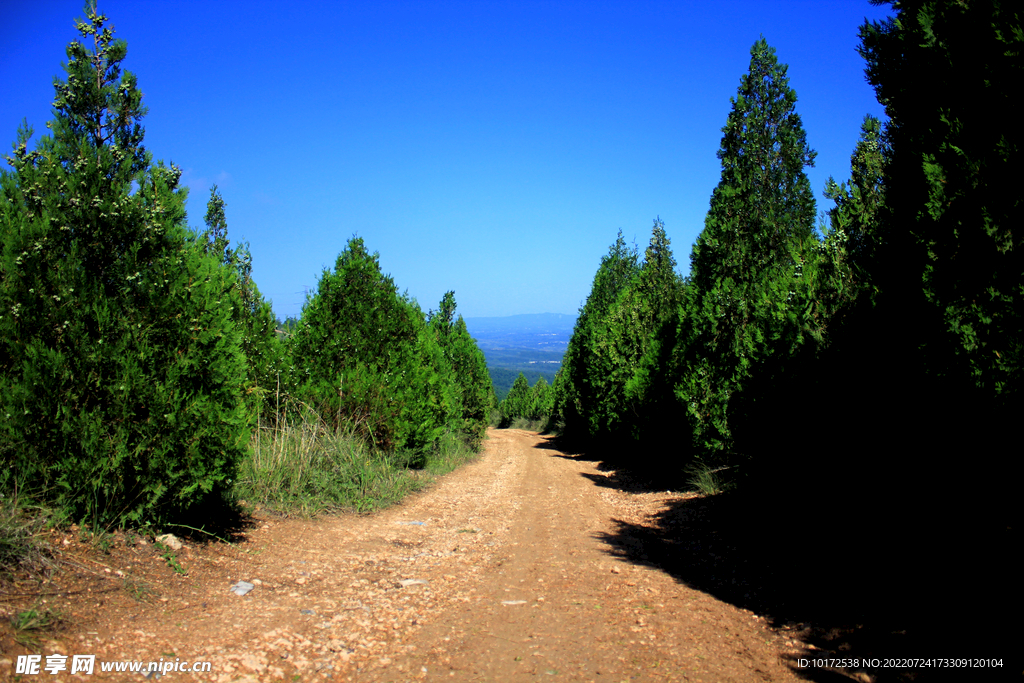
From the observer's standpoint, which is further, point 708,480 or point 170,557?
point 708,480

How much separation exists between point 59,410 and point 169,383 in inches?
27.0

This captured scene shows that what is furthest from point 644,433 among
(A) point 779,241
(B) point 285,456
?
(B) point 285,456

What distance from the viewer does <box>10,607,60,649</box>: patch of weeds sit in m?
2.89

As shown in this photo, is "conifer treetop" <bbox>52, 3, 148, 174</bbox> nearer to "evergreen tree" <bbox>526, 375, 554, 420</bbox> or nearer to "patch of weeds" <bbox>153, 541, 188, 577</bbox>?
"patch of weeds" <bbox>153, 541, 188, 577</bbox>

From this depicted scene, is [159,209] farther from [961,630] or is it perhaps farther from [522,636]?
[961,630]

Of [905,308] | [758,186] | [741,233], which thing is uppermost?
[758,186]

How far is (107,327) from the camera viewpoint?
4.32 metres

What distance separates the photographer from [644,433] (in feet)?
39.7

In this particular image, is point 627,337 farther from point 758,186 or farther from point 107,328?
point 107,328

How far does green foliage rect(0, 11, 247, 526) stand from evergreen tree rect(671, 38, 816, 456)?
6883 millimetres

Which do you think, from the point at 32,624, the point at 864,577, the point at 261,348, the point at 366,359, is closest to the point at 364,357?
the point at 366,359

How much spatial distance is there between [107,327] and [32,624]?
7.00 feet

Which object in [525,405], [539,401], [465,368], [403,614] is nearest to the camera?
[403,614]

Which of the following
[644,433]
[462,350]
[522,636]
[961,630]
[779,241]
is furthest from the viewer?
[462,350]
